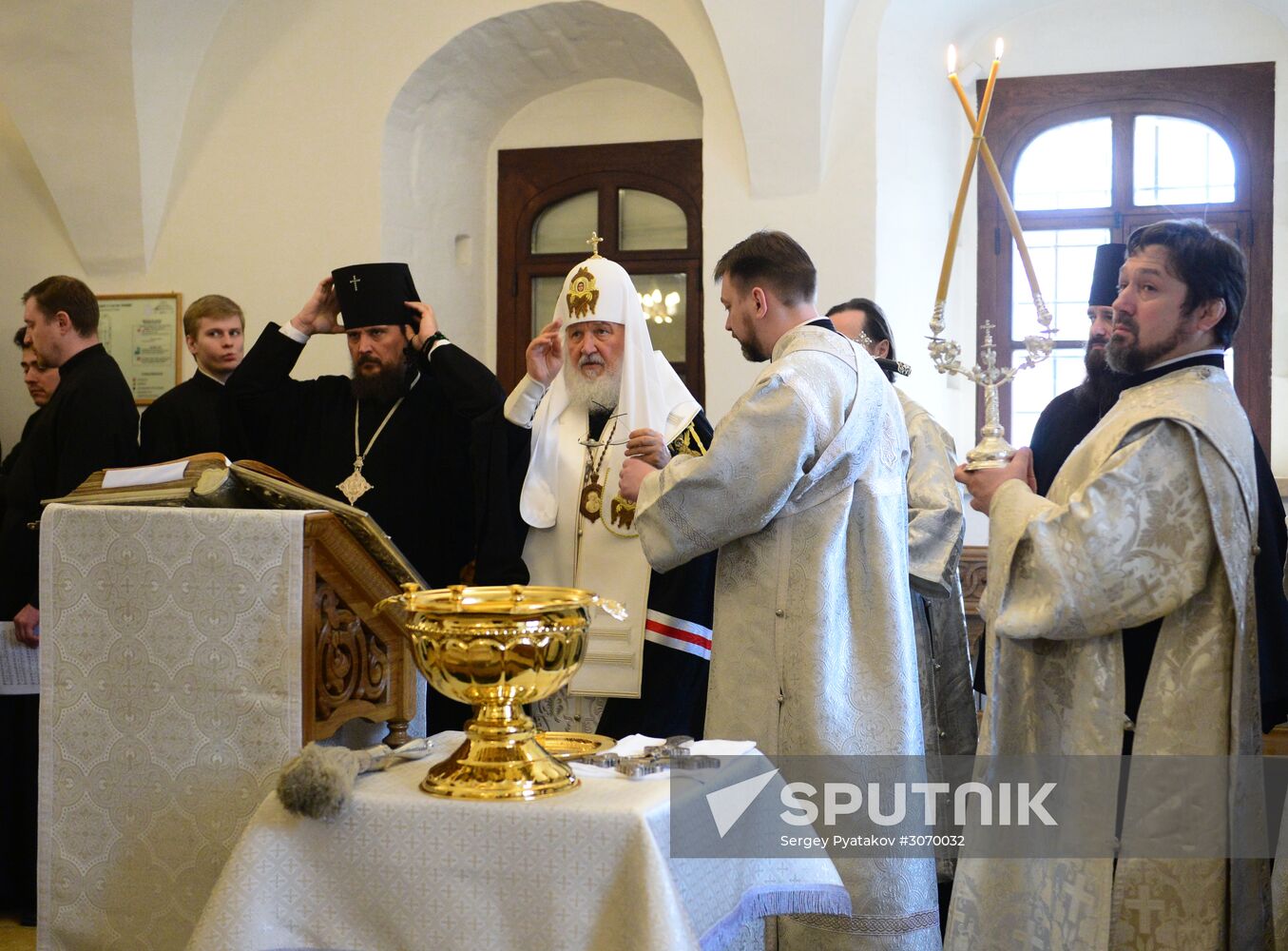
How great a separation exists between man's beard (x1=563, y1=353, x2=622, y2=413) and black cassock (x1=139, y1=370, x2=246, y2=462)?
1439mm

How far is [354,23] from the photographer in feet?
21.9

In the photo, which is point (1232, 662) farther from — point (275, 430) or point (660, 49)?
point (660, 49)

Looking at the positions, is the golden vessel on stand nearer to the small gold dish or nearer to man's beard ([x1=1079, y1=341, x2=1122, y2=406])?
the small gold dish

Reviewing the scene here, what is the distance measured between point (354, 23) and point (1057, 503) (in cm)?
497

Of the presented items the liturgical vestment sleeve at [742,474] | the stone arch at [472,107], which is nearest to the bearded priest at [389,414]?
the liturgical vestment sleeve at [742,474]

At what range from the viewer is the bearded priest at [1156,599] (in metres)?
2.76

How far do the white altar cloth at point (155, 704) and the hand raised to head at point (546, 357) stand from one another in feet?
5.07

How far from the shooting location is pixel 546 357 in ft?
12.9

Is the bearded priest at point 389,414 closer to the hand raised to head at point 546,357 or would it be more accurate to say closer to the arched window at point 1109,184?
the hand raised to head at point 546,357

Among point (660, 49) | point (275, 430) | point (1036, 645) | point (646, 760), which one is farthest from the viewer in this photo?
point (660, 49)

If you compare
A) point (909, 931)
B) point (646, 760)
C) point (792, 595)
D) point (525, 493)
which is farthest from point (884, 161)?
point (646, 760)

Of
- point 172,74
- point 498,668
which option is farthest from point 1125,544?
point 172,74

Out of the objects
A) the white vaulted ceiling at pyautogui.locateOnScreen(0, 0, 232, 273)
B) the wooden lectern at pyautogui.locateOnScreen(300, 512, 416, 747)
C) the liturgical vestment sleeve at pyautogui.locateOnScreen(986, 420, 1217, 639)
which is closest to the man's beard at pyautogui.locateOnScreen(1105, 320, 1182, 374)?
the liturgical vestment sleeve at pyautogui.locateOnScreen(986, 420, 1217, 639)

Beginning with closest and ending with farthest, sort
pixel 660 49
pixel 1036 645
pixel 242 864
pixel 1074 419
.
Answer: pixel 242 864 < pixel 1036 645 < pixel 1074 419 < pixel 660 49
